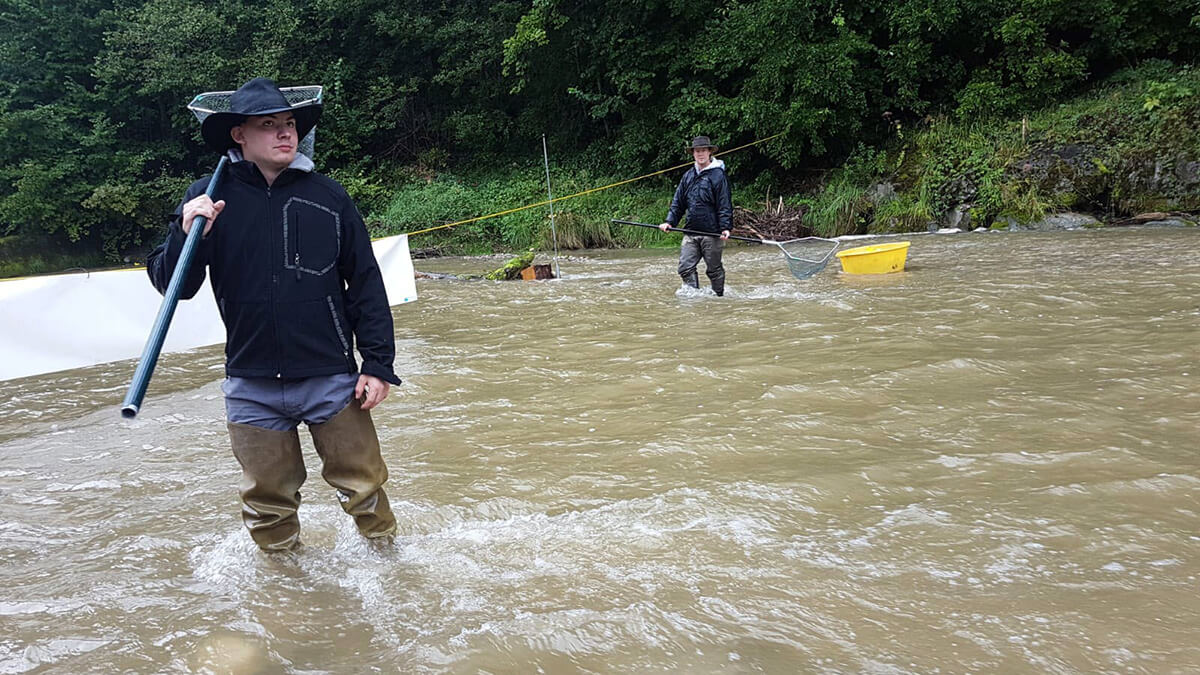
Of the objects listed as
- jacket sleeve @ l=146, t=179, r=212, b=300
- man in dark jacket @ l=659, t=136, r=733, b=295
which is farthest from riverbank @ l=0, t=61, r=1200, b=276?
jacket sleeve @ l=146, t=179, r=212, b=300

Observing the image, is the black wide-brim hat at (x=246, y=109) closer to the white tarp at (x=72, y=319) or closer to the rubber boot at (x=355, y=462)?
the rubber boot at (x=355, y=462)

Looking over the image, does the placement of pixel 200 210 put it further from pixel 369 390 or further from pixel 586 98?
pixel 586 98

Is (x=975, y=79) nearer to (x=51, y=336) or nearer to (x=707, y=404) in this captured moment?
(x=707, y=404)

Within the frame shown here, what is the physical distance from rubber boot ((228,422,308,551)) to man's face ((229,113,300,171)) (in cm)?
97

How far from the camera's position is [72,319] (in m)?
5.50

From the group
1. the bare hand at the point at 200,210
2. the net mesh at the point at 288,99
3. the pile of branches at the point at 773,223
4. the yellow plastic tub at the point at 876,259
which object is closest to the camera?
the bare hand at the point at 200,210

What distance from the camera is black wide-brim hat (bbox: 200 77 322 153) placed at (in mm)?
2691

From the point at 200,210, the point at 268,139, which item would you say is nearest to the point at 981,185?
the point at 268,139

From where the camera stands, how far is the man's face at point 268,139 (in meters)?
2.76

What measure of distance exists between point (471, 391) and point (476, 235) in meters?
17.5

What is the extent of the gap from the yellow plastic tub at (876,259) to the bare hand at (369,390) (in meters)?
8.72

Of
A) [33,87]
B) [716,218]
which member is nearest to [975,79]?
[716,218]

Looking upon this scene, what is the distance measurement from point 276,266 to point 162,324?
0.44 meters

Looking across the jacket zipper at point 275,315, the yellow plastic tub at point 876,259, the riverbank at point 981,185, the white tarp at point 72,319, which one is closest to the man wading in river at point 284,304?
the jacket zipper at point 275,315
